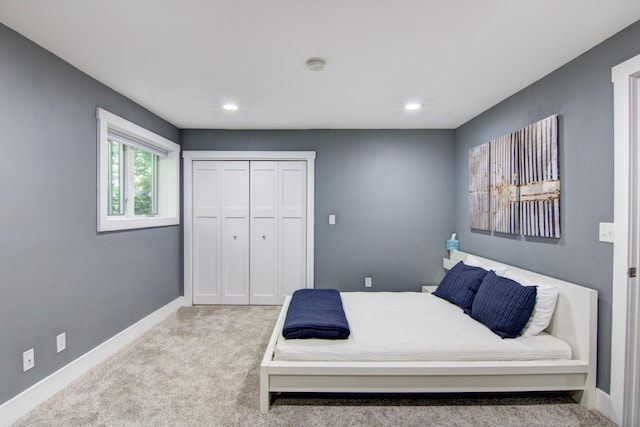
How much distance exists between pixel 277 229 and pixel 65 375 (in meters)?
2.50

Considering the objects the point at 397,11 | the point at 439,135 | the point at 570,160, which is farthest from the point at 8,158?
the point at 439,135

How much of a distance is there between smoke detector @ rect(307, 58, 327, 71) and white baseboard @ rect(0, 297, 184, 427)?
2.81 m

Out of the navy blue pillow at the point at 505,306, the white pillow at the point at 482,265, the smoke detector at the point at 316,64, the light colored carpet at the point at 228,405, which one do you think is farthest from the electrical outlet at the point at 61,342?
the white pillow at the point at 482,265

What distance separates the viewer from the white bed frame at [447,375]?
6.53 ft

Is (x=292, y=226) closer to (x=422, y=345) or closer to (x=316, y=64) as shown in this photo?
(x=316, y=64)

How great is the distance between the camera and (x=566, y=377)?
6.62 ft

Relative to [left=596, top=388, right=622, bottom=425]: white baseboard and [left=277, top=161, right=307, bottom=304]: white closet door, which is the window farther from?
[left=596, top=388, right=622, bottom=425]: white baseboard

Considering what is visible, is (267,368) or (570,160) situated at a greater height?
(570,160)

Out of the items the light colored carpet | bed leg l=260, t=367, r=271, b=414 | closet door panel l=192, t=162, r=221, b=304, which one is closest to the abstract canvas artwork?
the light colored carpet

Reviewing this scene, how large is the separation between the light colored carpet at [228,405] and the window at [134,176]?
123 centimetres

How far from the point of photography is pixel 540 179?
2.46 m

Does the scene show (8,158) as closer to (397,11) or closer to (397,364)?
(397,11)

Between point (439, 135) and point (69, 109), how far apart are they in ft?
12.7

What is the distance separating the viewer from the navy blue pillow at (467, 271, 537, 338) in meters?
2.17
